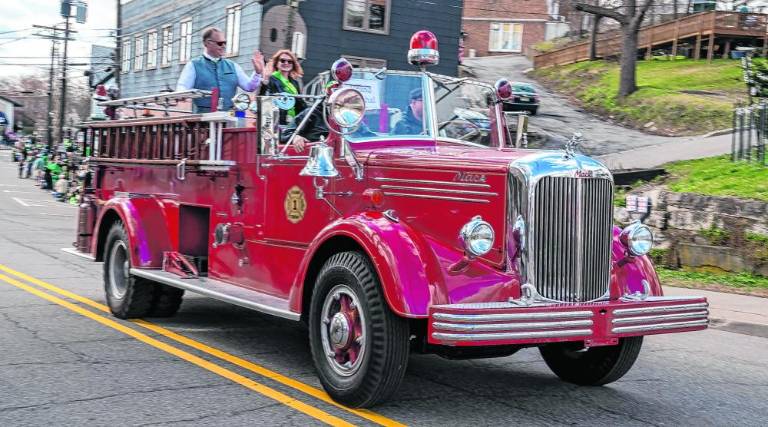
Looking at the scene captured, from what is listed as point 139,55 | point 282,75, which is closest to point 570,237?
point 282,75

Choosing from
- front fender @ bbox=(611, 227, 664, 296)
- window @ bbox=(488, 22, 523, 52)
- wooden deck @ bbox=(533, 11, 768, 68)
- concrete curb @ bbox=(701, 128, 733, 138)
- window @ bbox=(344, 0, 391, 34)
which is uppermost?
window @ bbox=(488, 22, 523, 52)

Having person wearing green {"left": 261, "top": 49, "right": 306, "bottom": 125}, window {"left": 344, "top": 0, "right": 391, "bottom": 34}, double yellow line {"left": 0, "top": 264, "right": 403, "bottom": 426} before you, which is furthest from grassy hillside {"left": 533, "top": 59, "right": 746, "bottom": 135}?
double yellow line {"left": 0, "top": 264, "right": 403, "bottom": 426}

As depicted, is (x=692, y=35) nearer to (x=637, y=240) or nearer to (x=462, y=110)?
(x=462, y=110)

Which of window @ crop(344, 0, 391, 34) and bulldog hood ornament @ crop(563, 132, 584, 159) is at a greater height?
window @ crop(344, 0, 391, 34)

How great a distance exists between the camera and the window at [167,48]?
3153 cm

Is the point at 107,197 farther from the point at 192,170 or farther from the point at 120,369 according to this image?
the point at 120,369

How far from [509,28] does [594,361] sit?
54.0m

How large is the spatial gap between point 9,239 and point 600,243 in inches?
507

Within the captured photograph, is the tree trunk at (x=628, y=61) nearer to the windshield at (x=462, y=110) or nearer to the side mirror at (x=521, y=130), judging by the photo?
the side mirror at (x=521, y=130)

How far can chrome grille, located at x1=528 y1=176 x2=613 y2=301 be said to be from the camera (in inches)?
199

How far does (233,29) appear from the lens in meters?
27.1

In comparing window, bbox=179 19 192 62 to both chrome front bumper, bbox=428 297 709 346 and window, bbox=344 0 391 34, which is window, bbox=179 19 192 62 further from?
chrome front bumper, bbox=428 297 709 346

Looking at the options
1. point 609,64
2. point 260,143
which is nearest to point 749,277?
point 260,143

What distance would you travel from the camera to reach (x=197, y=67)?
327 inches
